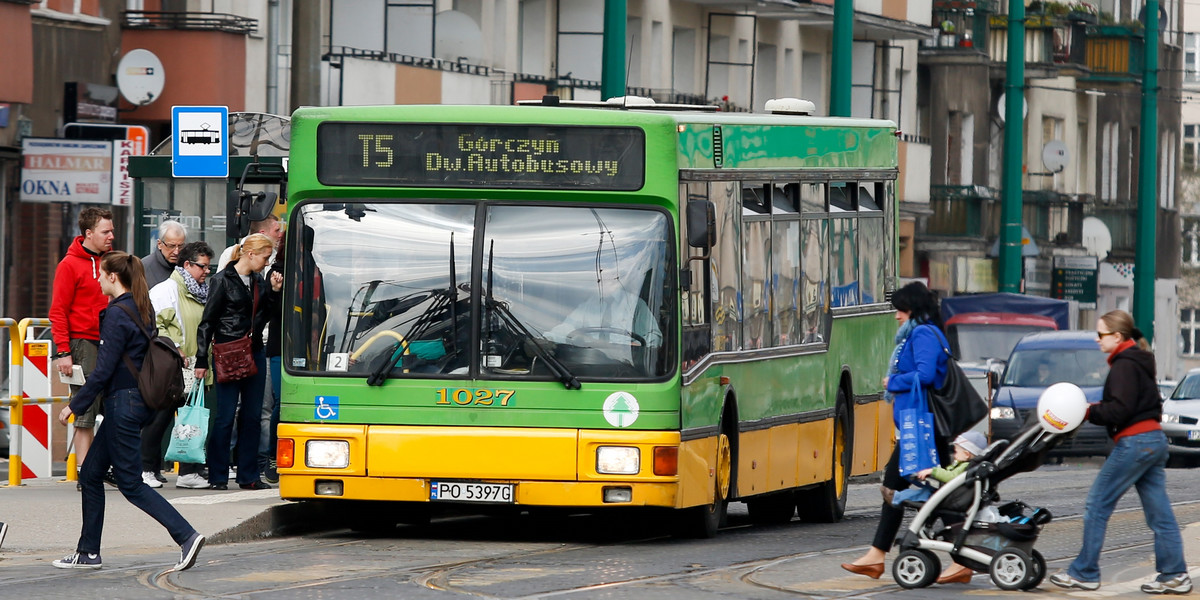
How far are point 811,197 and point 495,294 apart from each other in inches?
144

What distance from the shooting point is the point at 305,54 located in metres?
34.0

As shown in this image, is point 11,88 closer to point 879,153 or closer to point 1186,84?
point 879,153

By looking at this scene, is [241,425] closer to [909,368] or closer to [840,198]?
[840,198]

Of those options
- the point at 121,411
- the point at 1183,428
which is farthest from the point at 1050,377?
the point at 121,411

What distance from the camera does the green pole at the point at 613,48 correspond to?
24875mm

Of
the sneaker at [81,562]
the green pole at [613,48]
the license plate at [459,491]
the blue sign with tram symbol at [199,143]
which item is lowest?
the sneaker at [81,562]

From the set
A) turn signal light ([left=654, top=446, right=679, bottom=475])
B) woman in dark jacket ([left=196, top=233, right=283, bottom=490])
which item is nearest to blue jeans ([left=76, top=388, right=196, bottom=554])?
turn signal light ([left=654, top=446, right=679, bottom=475])

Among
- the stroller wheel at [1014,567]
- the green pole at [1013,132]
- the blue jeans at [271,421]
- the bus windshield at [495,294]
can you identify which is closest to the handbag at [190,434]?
the blue jeans at [271,421]

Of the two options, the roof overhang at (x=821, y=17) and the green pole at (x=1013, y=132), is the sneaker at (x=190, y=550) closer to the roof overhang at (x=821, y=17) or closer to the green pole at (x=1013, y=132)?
the green pole at (x=1013, y=132)

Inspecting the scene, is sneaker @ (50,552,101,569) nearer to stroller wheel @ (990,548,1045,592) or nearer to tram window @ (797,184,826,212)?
stroller wheel @ (990,548,1045,592)

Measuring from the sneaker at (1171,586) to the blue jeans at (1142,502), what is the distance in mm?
34

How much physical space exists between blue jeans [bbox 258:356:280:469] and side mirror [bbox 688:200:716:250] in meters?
4.26

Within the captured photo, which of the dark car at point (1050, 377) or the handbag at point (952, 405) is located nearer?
the handbag at point (952, 405)

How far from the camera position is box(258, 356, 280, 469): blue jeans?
17141 mm
